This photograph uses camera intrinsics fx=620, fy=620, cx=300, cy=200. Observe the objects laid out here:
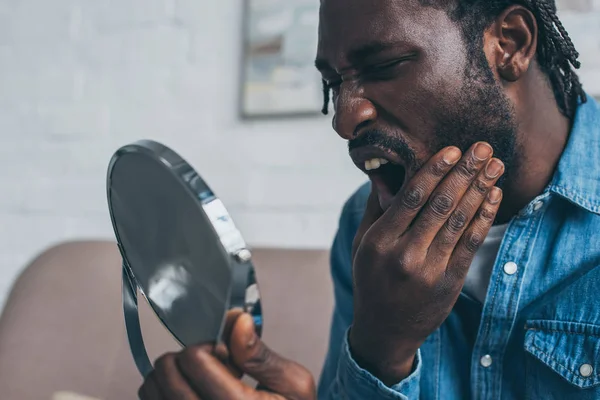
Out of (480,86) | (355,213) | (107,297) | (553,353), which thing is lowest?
(107,297)

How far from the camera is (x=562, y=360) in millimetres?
819

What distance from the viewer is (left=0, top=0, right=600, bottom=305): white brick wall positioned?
1.42m

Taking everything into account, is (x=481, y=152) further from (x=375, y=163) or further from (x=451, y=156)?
(x=375, y=163)

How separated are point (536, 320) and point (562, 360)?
6 cm

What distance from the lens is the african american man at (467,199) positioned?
2.41 ft

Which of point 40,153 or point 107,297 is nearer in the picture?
point 107,297

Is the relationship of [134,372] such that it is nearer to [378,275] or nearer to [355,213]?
[355,213]

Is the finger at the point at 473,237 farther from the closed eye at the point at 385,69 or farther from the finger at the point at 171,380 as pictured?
the finger at the point at 171,380

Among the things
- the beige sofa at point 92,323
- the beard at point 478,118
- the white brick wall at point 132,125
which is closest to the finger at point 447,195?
the beard at point 478,118

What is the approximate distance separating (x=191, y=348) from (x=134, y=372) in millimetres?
796

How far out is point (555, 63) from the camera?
35.8 inches

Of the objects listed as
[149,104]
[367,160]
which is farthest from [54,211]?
[367,160]

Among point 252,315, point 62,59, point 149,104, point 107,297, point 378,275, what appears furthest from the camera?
point 62,59

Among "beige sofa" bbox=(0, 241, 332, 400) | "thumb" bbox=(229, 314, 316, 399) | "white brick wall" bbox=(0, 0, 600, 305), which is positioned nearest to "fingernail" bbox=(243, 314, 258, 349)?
"thumb" bbox=(229, 314, 316, 399)
